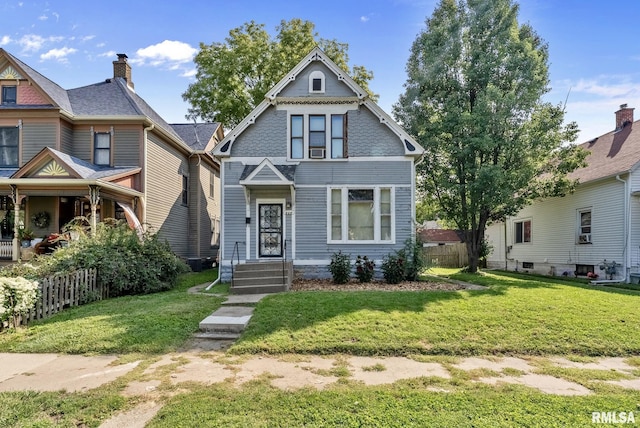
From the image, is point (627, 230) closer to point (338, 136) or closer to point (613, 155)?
point (613, 155)

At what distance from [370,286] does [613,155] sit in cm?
1361

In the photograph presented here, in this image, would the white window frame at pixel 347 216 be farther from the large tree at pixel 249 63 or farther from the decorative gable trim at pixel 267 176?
the large tree at pixel 249 63

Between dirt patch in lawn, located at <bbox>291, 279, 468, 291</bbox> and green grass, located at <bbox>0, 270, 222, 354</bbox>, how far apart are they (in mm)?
3112

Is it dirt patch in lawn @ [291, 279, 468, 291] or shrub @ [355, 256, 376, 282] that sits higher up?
shrub @ [355, 256, 376, 282]

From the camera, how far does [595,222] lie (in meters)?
16.2

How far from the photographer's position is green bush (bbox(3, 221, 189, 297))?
990 cm

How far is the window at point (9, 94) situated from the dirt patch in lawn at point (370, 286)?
1405 centimetres

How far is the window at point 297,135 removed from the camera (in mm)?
13289

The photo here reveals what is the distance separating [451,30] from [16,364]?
17.9 metres

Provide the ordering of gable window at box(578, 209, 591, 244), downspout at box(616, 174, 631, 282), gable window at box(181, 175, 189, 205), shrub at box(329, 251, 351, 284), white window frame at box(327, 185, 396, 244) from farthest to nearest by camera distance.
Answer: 1. gable window at box(181, 175, 189, 205)
2. gable window at box(578, 209, 591, 244)
3. downspout at box(616, 174, 631, 282)
4. white window frame at box(327, 185, 396, 244)
5. shrub at box(329, 251, 351, 284)

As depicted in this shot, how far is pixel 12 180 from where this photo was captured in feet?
43.3

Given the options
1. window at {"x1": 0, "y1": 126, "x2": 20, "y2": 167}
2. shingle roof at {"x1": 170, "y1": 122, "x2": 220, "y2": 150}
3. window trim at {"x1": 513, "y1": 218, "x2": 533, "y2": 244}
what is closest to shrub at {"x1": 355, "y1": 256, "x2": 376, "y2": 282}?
shingle roof at {"x1": 170, "y1": 122, "x2": 220, "y2": 150}

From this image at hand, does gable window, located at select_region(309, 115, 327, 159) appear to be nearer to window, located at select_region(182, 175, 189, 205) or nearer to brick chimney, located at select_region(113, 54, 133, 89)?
window, located at select_region(182, 175, 189, 205)

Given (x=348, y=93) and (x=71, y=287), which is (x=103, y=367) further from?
(x=348, y=93)
